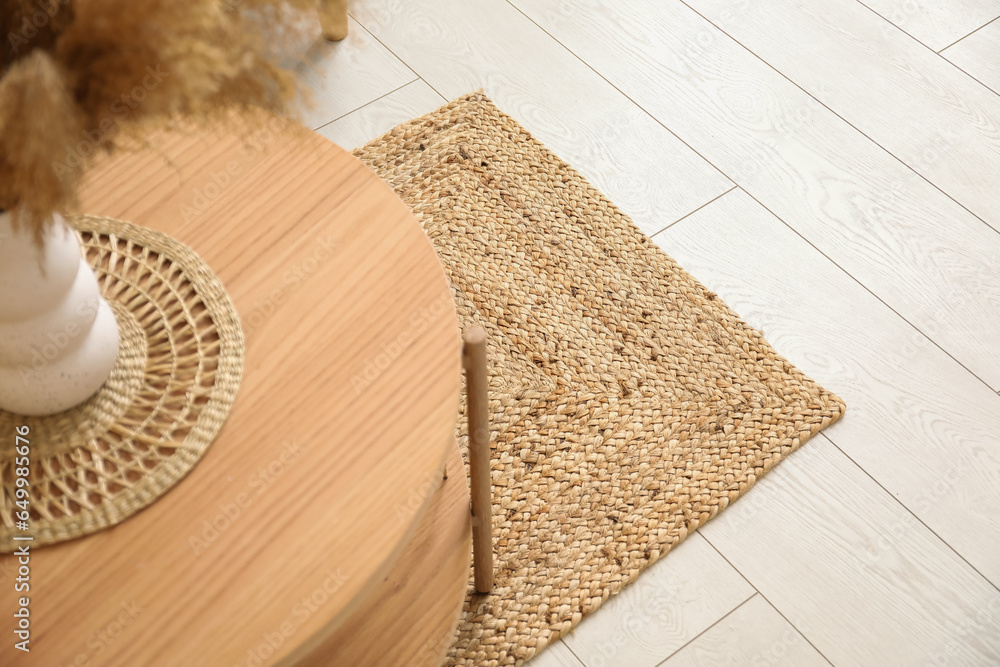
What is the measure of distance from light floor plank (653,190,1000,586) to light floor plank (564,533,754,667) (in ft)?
0.88

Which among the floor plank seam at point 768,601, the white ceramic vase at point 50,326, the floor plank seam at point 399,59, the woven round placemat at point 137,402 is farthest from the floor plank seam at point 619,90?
the white ceramic vase at point 50,326

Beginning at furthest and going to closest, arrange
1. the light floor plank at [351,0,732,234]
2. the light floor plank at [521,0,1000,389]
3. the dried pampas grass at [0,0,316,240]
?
the light floor plank at [351,0,732,234] < the light floor plank at [521,0,1000,389] < the dried pampas grass at [0,0,316,240]

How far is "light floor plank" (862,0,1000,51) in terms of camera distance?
75.8 inches

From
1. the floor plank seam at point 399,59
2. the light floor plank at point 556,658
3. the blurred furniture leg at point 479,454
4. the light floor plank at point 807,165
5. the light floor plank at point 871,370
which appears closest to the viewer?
the blurred furniture leg at point 479,454

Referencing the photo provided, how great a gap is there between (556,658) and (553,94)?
108 cm

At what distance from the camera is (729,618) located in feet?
4.11

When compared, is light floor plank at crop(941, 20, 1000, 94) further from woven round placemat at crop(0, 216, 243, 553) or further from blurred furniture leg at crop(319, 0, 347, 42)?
woven round placemat at crop(0, 216, 243, 553)

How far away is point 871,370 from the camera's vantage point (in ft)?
4.85

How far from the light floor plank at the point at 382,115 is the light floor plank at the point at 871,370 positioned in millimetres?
530

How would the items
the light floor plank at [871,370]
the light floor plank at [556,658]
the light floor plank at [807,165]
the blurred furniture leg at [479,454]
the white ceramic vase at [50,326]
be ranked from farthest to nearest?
the light floor plank at [807,165] < the light floor plank at [871,370] < the light floor plank at [556,658] < the blurred furniture leg at [479,454] < the white ceramic vase at [50,326]

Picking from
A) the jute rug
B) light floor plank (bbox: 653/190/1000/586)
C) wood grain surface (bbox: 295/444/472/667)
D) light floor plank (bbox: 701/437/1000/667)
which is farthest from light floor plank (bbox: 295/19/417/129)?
light floor plank (bbox: 701/437/1000/667)

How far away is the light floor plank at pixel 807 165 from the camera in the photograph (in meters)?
1.56

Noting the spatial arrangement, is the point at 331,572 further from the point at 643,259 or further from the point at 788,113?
the point at 788,113

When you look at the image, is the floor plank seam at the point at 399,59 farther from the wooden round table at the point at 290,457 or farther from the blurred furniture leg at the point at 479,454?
the blurred furniture leg at the point at 479,454
